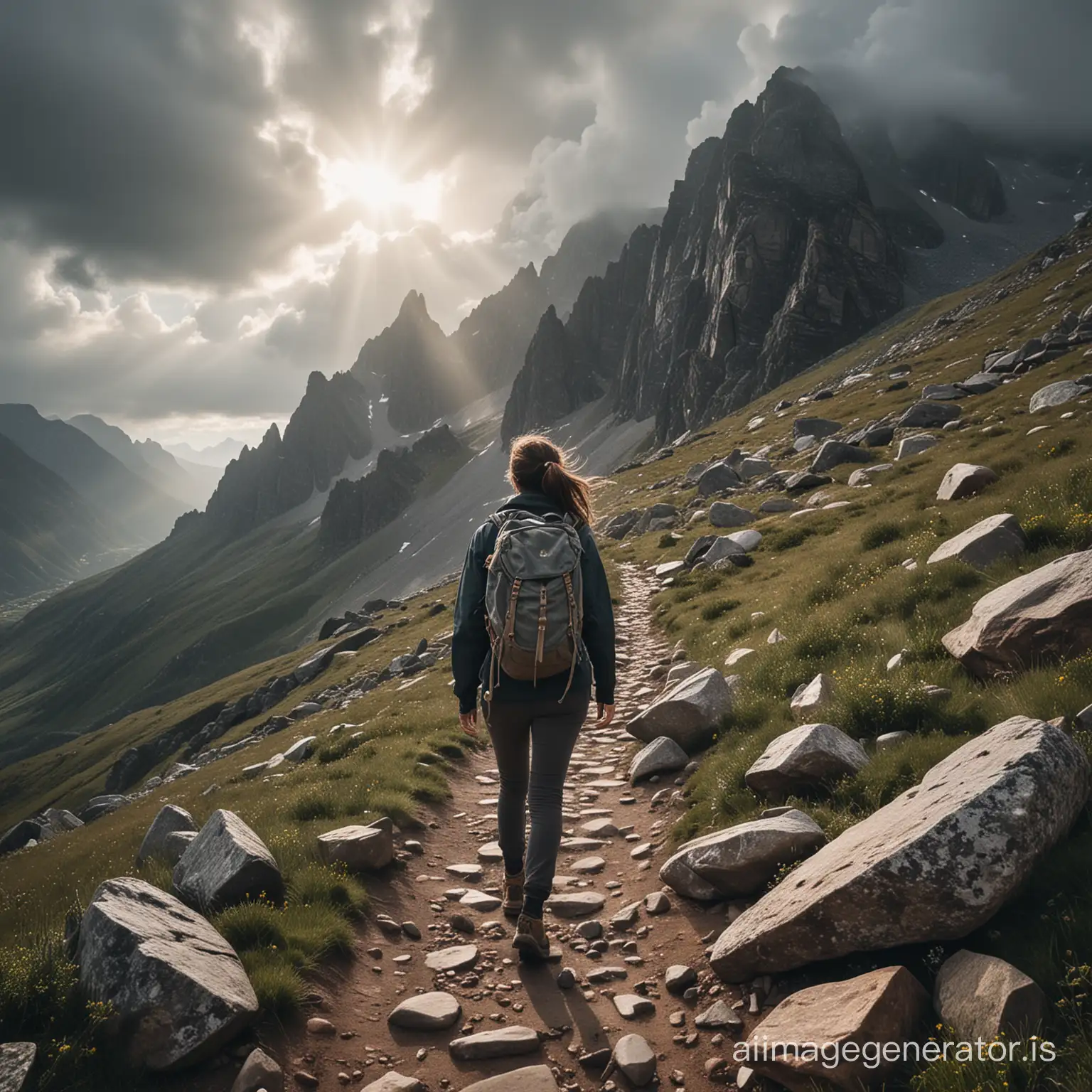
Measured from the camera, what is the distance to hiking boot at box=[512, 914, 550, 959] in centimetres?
696

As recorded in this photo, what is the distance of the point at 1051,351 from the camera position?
39594mm

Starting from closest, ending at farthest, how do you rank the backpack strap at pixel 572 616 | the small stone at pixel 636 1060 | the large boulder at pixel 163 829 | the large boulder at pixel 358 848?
the small stone at pixel 636 1060
the backpack strap at pixel 572 616
the large boulder at pixel 358 848
the large boulder at pixel 163 829

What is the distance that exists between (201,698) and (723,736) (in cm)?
12519

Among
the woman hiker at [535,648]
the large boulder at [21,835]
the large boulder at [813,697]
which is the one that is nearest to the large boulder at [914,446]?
the large boulder at [813,697]

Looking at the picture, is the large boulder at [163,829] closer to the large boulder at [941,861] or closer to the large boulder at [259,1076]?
the large boulder at [259,1076]

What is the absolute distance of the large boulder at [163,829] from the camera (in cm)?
1077

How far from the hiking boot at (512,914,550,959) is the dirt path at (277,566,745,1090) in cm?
18

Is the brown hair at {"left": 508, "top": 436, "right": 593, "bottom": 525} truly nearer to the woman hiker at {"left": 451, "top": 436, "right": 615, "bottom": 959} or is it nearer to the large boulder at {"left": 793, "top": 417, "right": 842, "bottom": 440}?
the woman hiker at {"left": 451, "top": 436, "right": 615, "bottom": 959}

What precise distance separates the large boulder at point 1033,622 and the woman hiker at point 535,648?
4.59 metres

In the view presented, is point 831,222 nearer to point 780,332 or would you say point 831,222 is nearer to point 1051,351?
point 780,332

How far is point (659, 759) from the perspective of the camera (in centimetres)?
1152

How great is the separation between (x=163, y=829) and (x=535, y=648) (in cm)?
899

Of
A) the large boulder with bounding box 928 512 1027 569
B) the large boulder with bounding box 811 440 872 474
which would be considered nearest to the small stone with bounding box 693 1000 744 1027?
the large boulder with bounding box 928 512 1027 569

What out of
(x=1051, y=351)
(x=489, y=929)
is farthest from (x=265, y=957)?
(x=1051, y=351)
